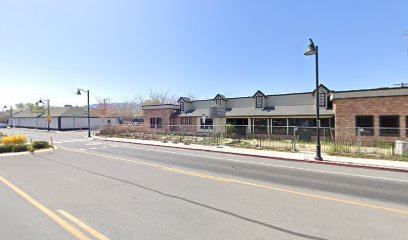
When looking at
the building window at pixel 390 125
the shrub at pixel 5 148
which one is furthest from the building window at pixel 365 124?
the shrub at pixel 5 148

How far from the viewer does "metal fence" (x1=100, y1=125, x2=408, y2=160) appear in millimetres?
15594

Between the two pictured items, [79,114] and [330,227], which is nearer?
[330,227]

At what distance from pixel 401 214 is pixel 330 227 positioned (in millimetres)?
2140

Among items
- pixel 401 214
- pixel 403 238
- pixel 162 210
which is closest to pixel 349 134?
pixel 401 214

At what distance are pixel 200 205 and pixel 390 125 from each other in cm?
2078

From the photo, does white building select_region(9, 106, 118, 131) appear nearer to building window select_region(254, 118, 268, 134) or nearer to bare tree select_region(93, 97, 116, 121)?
bare tree select_region(93, 97, 116, 121)

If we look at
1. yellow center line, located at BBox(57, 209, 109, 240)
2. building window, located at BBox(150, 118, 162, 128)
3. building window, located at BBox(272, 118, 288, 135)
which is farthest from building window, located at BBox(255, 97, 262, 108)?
yellow center line, located at BBox(57, 209, 109, 240)

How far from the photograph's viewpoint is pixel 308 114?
24.8 metres

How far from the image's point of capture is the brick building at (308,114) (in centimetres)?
1941

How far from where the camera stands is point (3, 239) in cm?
417

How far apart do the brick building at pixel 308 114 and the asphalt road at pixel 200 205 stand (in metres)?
9.95

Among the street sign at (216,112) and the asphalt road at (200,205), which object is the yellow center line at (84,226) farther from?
the street sign at (216,112)

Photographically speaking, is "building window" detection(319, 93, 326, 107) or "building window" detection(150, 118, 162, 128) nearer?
"building window" detection(319, 93, 326, 107)

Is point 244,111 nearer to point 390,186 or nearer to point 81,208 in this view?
point 390,186
